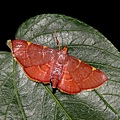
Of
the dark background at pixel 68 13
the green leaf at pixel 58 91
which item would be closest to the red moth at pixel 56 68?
the green leaf at pixel 58 91

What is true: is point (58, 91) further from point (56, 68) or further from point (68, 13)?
point (68, 13)

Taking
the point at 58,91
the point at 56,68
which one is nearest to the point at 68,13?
the point at 56,68

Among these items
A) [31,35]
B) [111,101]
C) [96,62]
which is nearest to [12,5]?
[31,35]

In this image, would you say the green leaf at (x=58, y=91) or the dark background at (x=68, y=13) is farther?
the dark background at (x=68, y=13)

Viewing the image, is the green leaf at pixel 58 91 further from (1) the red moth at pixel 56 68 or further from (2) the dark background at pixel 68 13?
(2) the dark background at pixel 68 13

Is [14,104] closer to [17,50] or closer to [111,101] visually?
[17,50]

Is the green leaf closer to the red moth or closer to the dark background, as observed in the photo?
the red moth
